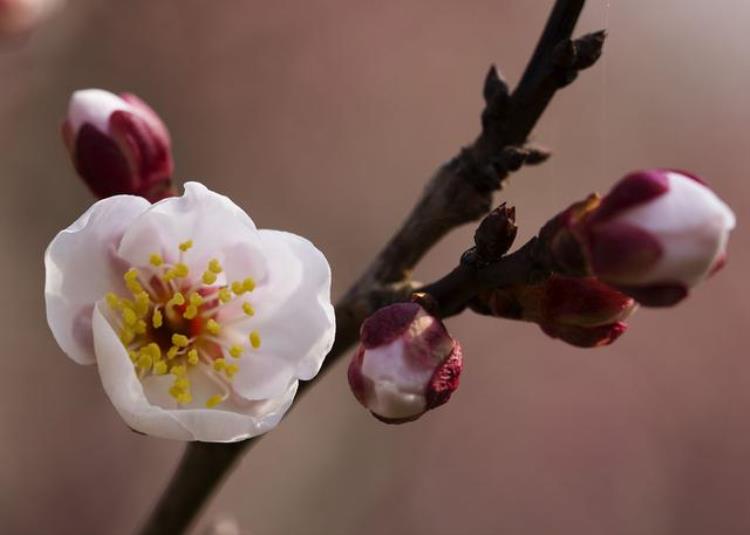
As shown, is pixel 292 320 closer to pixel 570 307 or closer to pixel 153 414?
pixel 153 414

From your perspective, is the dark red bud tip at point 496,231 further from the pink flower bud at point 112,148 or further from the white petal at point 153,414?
the pink flower bud at point 112,148

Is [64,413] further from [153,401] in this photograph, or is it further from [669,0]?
[669,0]

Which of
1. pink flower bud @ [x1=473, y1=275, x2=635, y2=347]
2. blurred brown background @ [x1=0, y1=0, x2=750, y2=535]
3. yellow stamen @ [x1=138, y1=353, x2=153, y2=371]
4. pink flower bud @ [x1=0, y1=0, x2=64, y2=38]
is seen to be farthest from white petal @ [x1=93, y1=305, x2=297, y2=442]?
blurred brown background @ [x1=0, y1=0, x2=750, y2=535]

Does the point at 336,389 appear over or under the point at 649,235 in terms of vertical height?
under

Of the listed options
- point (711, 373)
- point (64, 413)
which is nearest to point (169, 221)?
point (64, 413)

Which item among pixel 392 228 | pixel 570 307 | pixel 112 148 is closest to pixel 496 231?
pixel 570 307

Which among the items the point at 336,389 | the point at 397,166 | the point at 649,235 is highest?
the point at 649,235
